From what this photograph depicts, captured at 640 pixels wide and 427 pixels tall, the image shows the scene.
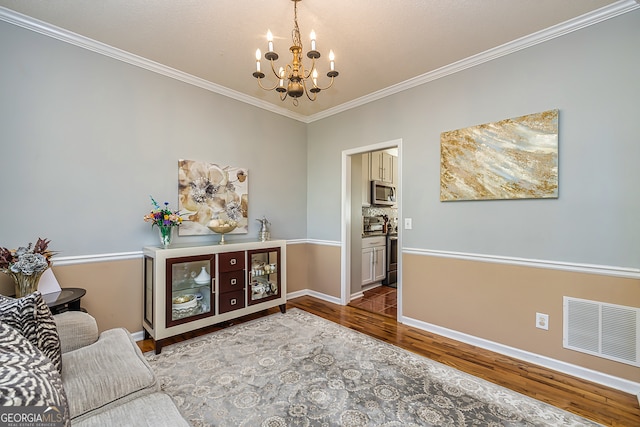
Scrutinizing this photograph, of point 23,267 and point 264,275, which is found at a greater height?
point 23,267

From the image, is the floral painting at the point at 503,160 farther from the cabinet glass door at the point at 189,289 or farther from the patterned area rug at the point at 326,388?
the cabinet glass door at the point at 189,289

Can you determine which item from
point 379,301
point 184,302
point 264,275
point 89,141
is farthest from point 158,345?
point 379,301

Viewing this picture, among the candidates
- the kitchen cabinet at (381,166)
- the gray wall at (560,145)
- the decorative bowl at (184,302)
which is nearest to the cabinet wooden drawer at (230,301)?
the decorative bowl at (184,302)

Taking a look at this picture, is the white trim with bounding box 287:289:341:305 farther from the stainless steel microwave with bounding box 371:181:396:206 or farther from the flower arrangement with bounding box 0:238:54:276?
the flower arrangement with bounding box 0:238:54:276

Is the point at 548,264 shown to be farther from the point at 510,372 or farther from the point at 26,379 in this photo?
the point at 26,379

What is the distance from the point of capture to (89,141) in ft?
8.20

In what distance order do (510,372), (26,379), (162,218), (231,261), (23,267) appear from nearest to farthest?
(26,379) < (23,267) < (510,372) < (162,218) < (231,261)

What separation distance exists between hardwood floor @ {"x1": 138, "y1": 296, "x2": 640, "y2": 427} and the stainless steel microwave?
6.79ft

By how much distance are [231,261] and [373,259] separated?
2.49m

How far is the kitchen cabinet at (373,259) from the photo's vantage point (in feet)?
14.8

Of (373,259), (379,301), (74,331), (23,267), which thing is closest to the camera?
(74,331)

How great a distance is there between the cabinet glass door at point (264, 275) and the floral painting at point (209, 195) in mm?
484

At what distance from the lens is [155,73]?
9.45 feet

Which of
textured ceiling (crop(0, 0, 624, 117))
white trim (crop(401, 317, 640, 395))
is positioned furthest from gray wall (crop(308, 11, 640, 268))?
white trim (crop(401, 317, 640, 395))
